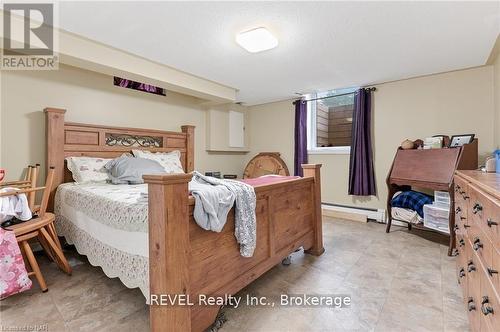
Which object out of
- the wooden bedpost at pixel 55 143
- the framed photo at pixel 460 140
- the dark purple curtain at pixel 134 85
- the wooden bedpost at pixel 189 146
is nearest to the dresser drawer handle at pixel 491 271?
the framed photo at pixel 460 140

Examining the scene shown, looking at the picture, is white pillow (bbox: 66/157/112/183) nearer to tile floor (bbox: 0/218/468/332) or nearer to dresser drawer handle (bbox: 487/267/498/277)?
tile floor (bbox: 0/218/468/332)

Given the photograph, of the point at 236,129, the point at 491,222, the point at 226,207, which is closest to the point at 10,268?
the point at 226,207

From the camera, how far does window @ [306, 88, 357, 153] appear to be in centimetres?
400

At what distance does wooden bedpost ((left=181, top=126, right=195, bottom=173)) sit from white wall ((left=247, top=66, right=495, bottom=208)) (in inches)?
72.7

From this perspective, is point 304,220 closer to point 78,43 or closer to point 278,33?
point 278,33

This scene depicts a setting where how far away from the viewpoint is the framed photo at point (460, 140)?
2.69 meters

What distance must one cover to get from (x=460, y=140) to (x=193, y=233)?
10.4ft

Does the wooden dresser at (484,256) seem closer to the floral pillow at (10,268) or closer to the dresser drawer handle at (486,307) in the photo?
the dresser drawer handle at (486,307)

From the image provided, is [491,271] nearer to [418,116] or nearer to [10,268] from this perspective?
[10,268]

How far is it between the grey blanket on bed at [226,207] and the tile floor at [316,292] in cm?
50

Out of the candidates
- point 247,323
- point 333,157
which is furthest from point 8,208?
point 333,157

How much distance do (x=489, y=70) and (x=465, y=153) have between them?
3.89 feet

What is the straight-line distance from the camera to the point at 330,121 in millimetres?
4316

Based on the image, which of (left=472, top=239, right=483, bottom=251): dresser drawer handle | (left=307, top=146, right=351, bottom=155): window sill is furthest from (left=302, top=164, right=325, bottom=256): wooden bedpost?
(left=307, top=146, right=351, bottom=155): window sill
